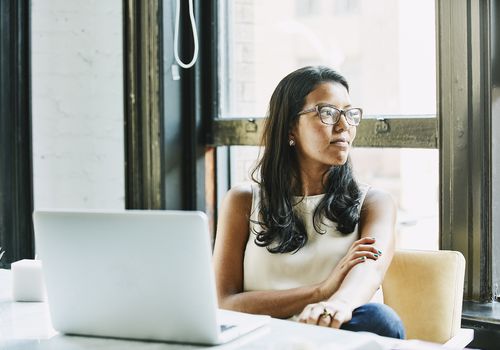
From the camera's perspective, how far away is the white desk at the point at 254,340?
1399 millimetres

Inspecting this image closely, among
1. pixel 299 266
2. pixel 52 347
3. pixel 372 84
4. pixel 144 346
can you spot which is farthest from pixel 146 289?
pixel 372 84

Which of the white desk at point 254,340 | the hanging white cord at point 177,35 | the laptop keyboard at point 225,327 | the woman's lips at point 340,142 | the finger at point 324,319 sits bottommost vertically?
the finger at point 324,319

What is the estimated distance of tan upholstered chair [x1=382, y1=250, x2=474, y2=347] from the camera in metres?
2.07

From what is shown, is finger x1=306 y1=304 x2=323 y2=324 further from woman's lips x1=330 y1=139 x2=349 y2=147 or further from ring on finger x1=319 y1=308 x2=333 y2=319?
woman's lips x1=330 y1=139 x2=349 y2=147

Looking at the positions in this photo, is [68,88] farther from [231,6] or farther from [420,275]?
[420,275]

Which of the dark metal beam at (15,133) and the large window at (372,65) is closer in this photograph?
the large window at (372,65)

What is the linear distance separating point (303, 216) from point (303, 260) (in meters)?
0.14

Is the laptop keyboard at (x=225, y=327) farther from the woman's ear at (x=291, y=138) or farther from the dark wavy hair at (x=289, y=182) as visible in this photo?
the woman's ear at (x=291, y=138)

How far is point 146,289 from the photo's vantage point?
148cm

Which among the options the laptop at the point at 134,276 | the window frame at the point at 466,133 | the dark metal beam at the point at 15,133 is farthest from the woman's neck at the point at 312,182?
the dark metal beam at the point at 15,133

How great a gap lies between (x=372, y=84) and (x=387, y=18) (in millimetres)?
226

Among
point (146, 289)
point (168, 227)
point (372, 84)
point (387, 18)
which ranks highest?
point (387, 18)

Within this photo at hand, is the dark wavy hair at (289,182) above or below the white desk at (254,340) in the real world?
above

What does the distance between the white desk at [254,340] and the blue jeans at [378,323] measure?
0.35m
